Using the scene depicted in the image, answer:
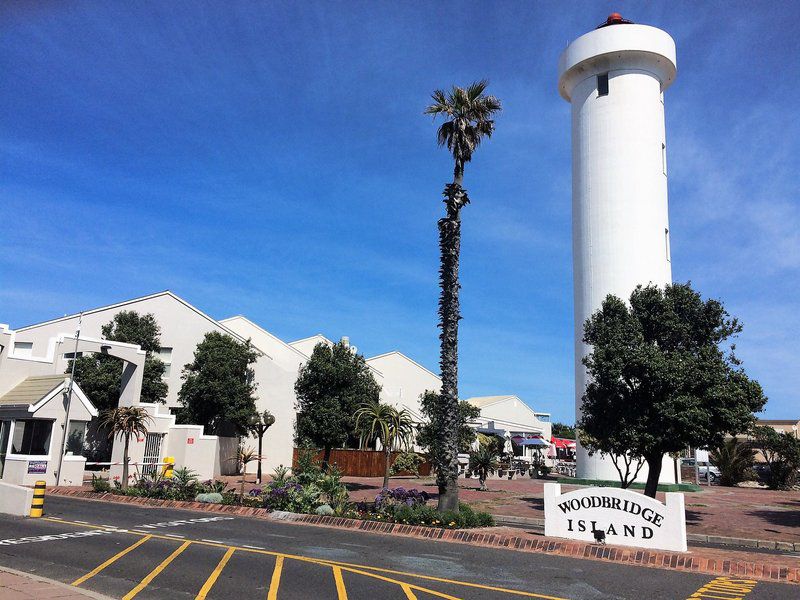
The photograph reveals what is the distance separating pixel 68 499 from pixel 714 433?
2201 cm

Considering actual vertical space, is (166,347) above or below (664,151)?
below

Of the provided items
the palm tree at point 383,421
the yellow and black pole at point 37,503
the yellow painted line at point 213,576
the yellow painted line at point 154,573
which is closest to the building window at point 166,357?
the palm tree at point 383,421

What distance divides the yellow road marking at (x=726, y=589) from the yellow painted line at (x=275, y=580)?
6.13m

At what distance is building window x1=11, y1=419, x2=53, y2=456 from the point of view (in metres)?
30.0

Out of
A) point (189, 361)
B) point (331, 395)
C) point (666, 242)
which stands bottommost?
point (331, 395)

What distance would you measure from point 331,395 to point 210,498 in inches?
432

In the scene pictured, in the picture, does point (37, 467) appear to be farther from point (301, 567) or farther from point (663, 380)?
point (663, 380)

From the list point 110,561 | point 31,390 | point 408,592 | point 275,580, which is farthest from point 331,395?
point 408,592

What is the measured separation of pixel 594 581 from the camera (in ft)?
35.9

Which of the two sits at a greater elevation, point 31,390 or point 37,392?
point 31,390

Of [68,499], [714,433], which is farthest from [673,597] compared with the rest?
[68,499]

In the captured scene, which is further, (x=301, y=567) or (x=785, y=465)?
(x=785, y=465)

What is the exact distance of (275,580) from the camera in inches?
415

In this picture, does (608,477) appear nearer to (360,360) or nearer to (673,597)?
(360,360)
